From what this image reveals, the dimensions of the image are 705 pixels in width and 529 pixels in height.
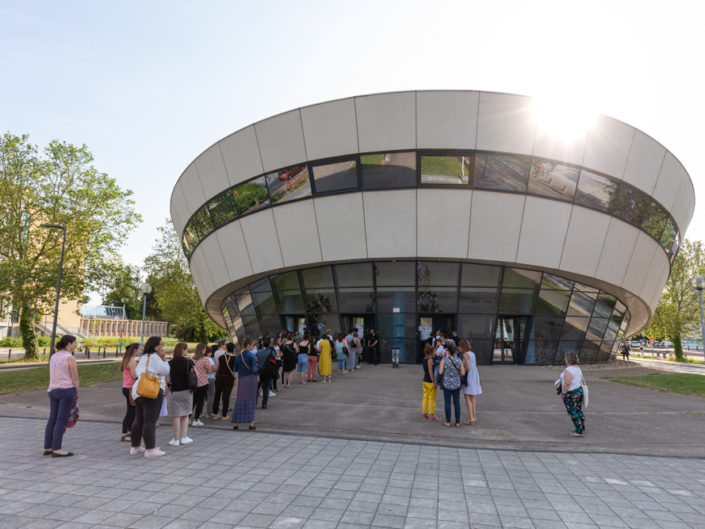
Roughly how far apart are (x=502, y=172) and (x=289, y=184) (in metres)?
9.81

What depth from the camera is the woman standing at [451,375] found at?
857 centimetres

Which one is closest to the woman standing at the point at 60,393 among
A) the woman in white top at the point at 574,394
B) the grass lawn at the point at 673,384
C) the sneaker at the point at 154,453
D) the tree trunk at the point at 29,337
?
the sneaker at the point at 154,453

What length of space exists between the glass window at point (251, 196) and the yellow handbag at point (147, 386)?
14563 millimetres

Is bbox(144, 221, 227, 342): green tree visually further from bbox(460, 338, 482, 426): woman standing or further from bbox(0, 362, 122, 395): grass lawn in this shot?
bbox(460, 338, 482, 426): woman standing

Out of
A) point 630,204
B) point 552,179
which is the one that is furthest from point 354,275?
point 630,204

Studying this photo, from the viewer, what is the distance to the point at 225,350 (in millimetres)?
9805

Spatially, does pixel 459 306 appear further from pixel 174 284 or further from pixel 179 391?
pixel 174 284

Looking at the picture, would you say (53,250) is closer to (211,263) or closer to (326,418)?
(211,263)

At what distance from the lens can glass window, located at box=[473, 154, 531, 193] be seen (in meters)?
18.1

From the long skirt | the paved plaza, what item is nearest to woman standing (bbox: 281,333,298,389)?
the paved plaza

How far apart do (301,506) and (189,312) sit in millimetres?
46470

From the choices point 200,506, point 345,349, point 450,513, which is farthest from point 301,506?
point 345,349

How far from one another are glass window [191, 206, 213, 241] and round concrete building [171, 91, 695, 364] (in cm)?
37

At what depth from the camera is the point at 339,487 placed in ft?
16.7
